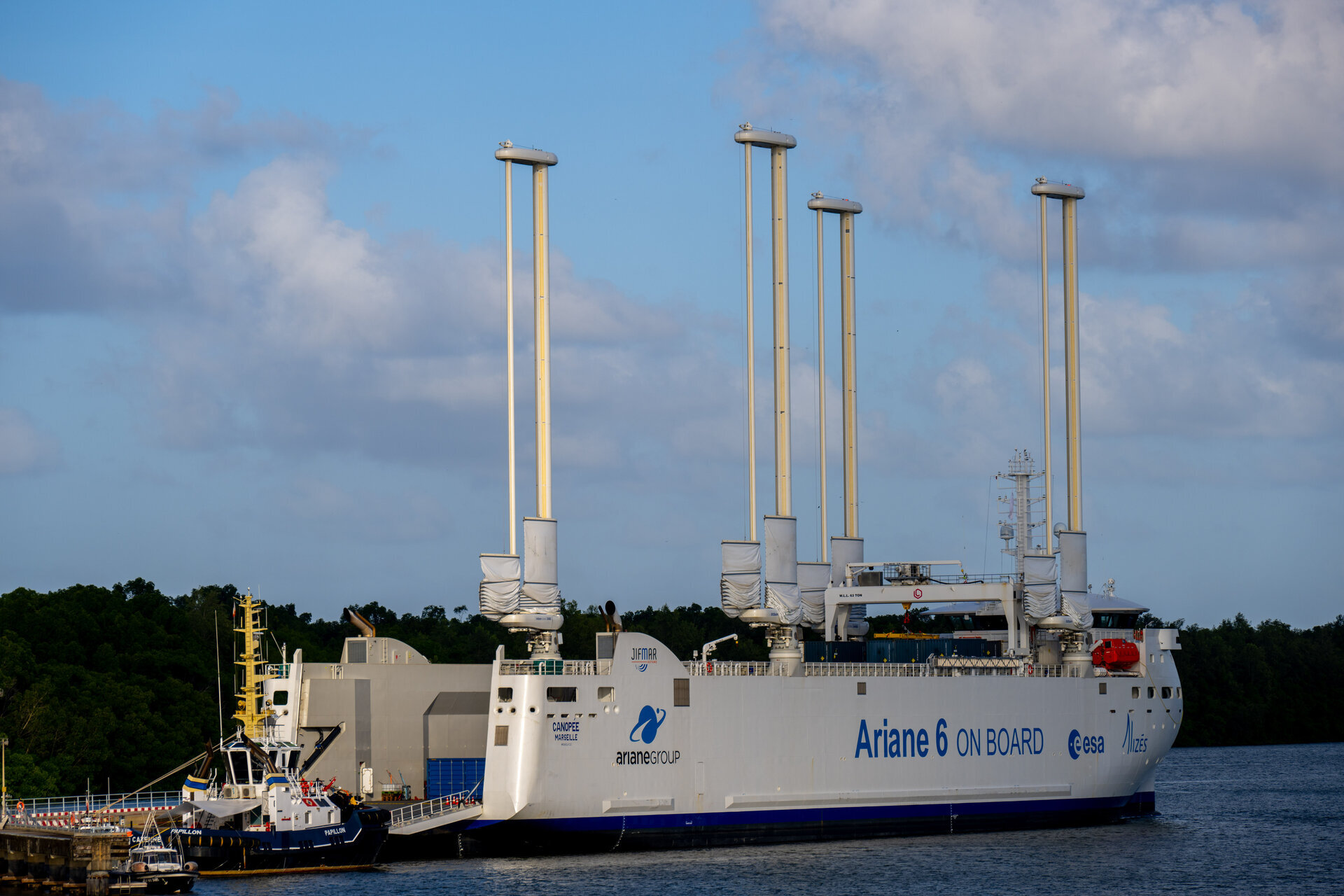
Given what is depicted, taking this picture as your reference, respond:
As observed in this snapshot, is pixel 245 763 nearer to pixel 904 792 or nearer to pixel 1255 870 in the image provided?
pixel 904 792

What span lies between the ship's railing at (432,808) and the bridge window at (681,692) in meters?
5.39

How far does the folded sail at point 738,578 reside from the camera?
44250 mm

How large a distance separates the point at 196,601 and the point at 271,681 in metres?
52.8

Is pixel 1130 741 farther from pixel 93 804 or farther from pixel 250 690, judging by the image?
pixel 93 804

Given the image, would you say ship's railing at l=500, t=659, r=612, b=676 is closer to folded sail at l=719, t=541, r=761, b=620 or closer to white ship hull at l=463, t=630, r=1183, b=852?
white ship hull at l=463, t=630, r=1183, b=852

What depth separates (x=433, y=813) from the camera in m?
40.9

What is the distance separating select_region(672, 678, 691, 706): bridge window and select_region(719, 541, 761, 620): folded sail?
2.50 metres

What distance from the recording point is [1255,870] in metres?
42.0

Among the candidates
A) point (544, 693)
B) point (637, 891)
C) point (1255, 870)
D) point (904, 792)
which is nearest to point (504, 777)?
point (544, 693)

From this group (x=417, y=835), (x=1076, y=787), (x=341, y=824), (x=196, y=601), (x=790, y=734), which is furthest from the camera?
(x=196, y=601)

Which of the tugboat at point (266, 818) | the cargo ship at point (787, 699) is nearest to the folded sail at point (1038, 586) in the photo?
the cargo ship at point (787, 699)

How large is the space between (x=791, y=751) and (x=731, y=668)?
2.67 m

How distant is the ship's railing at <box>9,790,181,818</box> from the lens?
1619 inches

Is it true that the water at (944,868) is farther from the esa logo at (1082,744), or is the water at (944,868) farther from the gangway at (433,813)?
the esa logo at (1082,744)
